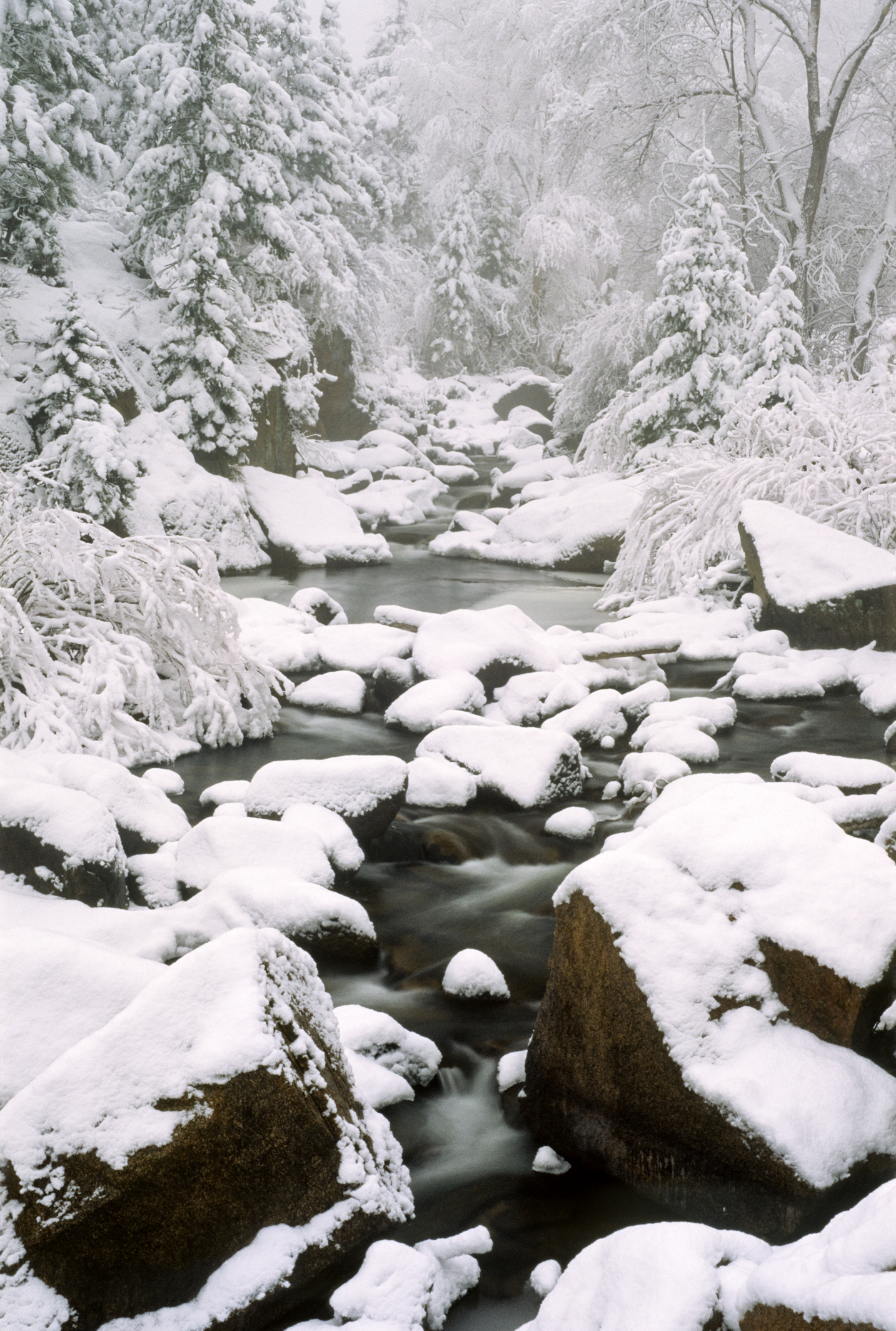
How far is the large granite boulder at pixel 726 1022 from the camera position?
237 centimetres

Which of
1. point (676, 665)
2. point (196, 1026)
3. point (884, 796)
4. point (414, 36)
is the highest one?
point (414, 36)

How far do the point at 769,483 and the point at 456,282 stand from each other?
20.1 metres

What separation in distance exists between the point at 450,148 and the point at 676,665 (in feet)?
80.2

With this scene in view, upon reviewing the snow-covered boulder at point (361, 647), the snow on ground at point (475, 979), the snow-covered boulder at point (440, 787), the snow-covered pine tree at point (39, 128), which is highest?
the snow-covered pine tree at point (39, 128)

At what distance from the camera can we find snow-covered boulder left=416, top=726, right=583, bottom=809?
16.9 feet

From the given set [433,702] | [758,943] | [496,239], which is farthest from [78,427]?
[496,239]

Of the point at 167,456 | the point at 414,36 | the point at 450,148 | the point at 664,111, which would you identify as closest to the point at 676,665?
the point at 167,456

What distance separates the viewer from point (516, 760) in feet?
17.3

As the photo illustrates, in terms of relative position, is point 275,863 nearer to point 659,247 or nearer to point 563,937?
point 563,937

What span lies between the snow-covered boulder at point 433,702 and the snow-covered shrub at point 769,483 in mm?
3559

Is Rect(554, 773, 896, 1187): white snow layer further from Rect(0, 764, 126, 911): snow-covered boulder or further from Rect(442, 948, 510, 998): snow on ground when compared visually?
Rect(0, 764, 126, 911): snow-covered boulder

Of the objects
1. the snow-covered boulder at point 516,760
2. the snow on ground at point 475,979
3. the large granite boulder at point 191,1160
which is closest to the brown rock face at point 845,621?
the snow-covered boulder at point 516,760

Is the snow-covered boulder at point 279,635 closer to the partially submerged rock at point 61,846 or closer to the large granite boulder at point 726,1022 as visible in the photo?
the partially submerged rock at point 61,846

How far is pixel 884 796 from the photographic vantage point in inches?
173
